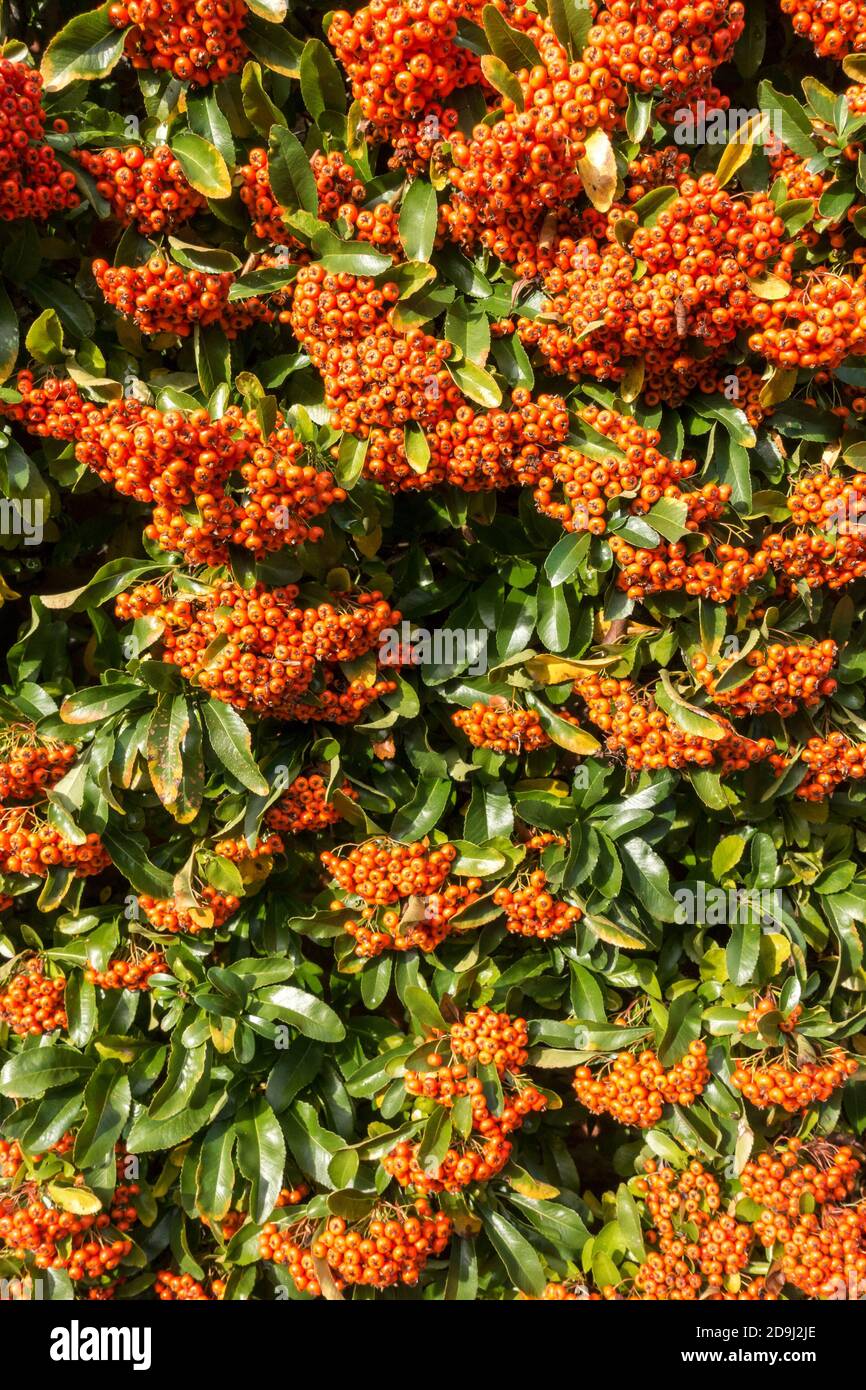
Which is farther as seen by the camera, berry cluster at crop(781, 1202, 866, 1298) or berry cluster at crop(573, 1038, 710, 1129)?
berry cluster at crop(573, 1038, 710, 1129)

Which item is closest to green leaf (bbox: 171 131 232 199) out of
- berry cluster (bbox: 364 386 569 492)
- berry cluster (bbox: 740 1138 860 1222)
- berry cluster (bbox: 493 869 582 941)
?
berry cluster (bbox: 364 386 569 492)

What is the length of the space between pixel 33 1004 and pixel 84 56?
10.3 feet

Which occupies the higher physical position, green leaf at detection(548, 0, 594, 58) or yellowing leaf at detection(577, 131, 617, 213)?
green leaf at detection(548, 0, 594, 58)

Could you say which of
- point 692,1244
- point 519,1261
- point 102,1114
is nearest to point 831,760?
point 692,1244

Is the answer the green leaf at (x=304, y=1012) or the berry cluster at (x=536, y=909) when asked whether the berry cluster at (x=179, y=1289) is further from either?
the berry cluster at (x=536, y=909)

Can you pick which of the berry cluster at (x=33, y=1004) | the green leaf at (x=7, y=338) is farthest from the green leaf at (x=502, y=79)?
the berry cluster at (x=33, y=1004)

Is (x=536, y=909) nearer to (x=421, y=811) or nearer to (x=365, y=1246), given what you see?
(x=421, y=811)

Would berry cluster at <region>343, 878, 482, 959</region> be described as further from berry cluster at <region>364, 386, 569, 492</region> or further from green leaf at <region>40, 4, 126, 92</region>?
green leaf at <region>40, 4, 126, 92</region>

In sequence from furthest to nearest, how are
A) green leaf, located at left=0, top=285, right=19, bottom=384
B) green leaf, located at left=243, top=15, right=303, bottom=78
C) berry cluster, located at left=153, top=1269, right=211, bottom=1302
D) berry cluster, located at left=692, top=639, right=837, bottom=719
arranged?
berry cluster, located at left=153, top=1269, right=211, bottom=1302, berry cluster, located at left=692, top=639, right=837, bottom=719, green leaf, located at left=0, top=285, right=19, bottom=384, green leaf, located at left=243, top=15, right=303, bottom=78

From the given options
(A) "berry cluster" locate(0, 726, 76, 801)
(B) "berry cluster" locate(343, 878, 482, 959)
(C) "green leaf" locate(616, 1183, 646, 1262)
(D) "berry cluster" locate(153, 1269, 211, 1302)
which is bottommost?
(D) "berry cluster" locate(153, 1269, 211, 1302)

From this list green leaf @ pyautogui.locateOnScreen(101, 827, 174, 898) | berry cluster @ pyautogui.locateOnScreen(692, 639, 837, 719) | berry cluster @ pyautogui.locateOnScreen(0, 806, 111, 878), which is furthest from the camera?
green leaf @ pyautogui.locateOnScreen(101, 827, 174, 898)

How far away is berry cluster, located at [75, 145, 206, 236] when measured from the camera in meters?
2.69

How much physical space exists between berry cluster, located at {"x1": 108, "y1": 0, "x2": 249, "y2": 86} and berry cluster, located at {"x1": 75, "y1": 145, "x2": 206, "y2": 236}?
24 cm

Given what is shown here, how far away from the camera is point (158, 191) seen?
2.73 meters
